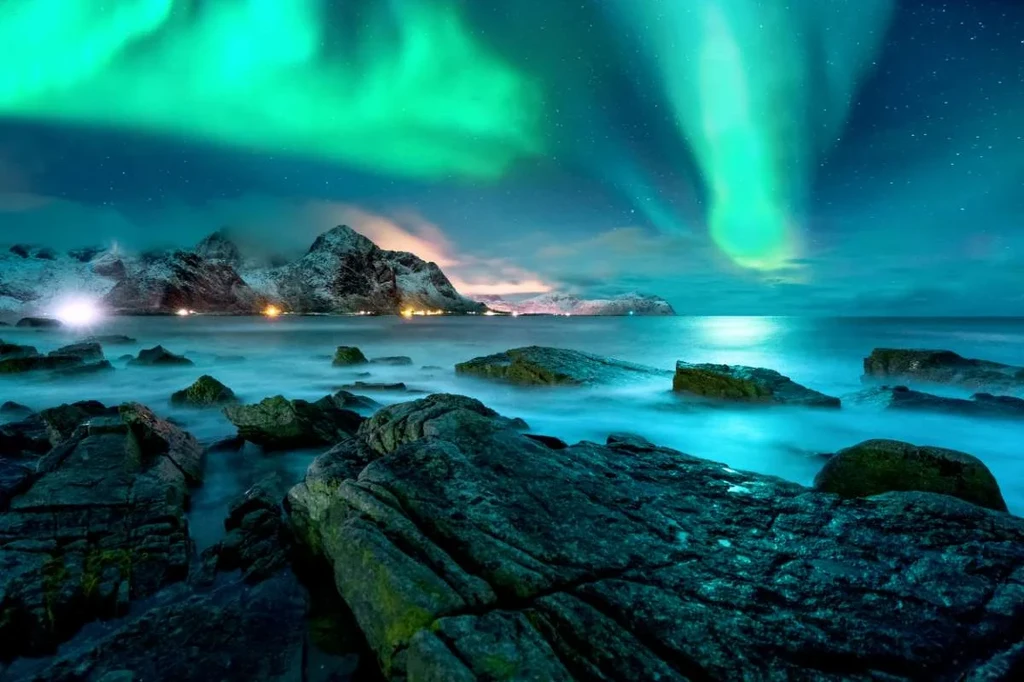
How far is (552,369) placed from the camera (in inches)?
758

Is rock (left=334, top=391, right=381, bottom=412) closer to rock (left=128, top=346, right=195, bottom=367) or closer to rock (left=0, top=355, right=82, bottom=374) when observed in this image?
rock (left=0, top=355, right=82, bottom=374)

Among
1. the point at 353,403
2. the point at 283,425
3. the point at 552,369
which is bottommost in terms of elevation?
the point at 353,403

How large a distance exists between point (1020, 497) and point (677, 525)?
933 centimetres

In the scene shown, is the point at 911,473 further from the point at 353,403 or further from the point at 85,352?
the point at 85,352

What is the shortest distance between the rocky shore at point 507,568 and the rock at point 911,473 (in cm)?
3

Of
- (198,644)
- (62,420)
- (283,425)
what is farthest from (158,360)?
(198,644)

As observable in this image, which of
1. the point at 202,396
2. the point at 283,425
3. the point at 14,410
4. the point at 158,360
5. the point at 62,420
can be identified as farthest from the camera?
the point at 158,360

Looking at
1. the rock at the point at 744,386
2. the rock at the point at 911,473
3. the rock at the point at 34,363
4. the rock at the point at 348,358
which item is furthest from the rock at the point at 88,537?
the rock at the point at 348,358

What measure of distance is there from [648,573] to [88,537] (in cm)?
606

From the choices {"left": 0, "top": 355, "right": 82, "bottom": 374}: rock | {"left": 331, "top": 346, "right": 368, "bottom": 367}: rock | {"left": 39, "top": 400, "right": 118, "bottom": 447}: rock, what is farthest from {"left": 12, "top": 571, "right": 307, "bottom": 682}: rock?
{"left": 331, "top": 346, "right": 368, "bottom": 367}: rock

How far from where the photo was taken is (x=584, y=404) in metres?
16.6

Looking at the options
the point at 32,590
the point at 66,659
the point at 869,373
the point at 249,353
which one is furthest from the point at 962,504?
the point at 249,353

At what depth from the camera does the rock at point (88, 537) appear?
433 centimetres

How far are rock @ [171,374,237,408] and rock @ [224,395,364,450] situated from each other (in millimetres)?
5166
